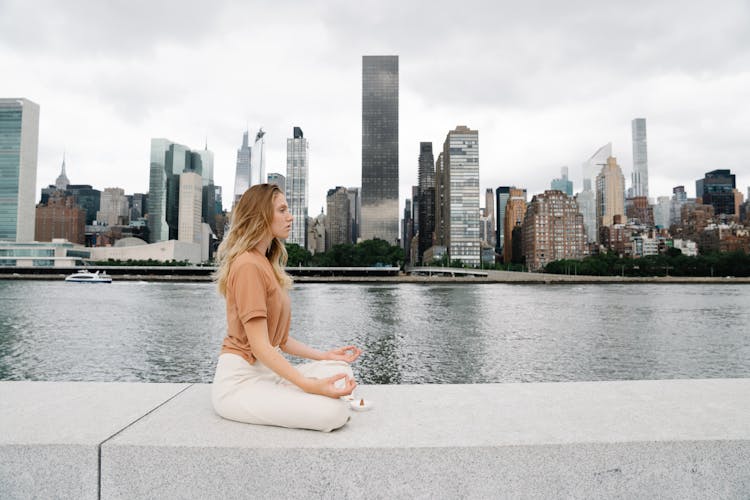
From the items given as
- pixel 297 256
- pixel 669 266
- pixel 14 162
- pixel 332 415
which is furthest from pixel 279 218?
pixel 14 162

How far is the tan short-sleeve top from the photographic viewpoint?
298 centimetres

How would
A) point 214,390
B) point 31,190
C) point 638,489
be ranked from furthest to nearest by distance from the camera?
point 31,190, point 214,390, point 638,489

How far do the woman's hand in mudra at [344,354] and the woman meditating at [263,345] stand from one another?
1 centimetres

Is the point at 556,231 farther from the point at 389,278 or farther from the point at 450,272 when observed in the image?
the point at 389,278

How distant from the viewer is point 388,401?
3373 mm

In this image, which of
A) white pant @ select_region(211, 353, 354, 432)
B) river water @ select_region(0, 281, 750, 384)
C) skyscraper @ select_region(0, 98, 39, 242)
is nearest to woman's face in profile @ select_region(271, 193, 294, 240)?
white pant @ select_region(211, 353, 354, 432)

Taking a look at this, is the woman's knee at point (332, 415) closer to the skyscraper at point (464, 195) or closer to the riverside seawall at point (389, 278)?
the riverside seawall at point (389, 278)

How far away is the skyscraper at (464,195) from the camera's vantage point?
185875mm

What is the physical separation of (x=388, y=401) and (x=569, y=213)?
203350 millimetres

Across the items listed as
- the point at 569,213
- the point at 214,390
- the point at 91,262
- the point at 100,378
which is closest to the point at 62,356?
the point at 100,378

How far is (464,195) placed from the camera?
614 feet

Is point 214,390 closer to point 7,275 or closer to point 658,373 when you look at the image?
point 658,373

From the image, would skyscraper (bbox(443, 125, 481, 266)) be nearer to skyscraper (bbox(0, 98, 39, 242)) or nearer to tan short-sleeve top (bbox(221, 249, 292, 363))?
skyscraper (bbox(0, 98, 39, 242))

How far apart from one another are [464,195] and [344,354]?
18788cm
